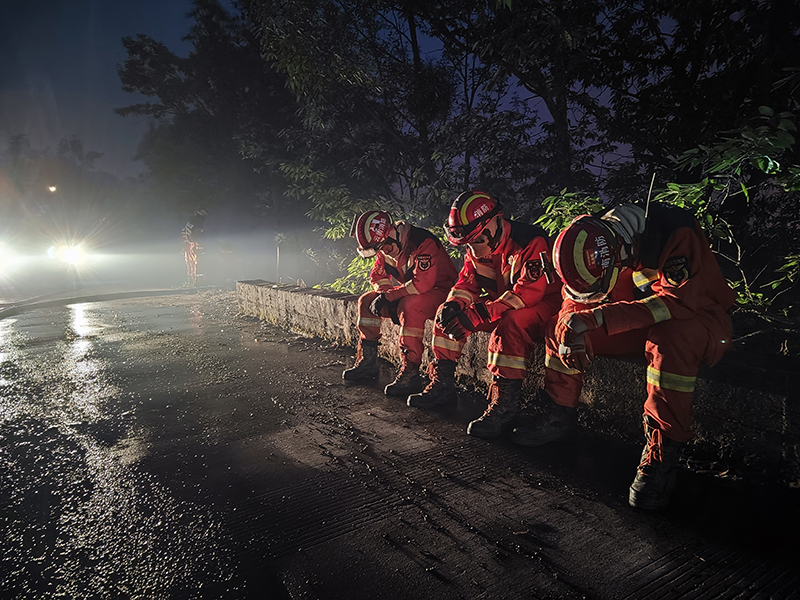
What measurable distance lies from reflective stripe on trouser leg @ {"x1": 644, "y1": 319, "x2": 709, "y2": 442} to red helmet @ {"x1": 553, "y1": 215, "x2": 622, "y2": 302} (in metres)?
0.40

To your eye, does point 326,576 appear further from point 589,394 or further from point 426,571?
point 589,394

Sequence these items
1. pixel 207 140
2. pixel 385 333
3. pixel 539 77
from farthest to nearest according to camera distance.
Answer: pixel 207 140, pixel 539 77, pixel 385 333

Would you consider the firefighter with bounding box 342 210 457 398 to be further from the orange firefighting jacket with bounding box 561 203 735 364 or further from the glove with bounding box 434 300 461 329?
the orange firefighting jacket with bounding box 561 203 735 364

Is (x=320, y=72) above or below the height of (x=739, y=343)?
above

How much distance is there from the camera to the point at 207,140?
18000 mm

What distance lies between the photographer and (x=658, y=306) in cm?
237

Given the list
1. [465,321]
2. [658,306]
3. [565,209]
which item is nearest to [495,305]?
[465,321]

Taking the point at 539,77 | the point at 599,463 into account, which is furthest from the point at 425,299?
the point at 539,77

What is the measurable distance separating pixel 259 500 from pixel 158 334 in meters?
5.83

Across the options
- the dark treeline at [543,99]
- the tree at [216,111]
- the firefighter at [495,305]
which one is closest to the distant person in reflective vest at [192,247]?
the tree at [216,111]

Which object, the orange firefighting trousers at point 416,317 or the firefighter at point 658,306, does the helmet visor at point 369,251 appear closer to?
the orange firefighting trousers at point 416,317

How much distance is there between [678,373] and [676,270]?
1.71 ft

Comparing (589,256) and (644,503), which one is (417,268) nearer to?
(589,256)

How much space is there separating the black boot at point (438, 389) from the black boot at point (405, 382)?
247mm
